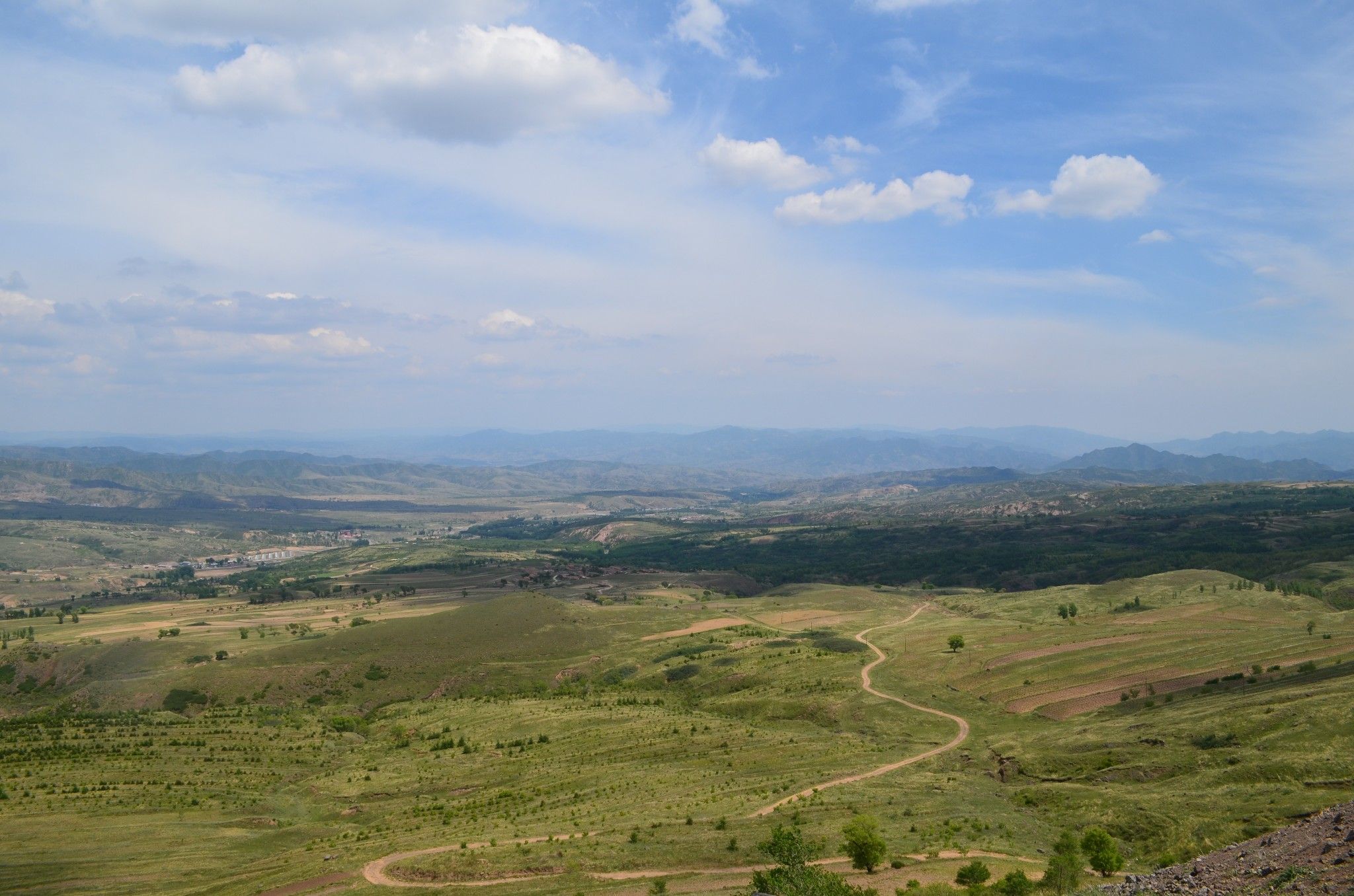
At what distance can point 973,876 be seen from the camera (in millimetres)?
41969

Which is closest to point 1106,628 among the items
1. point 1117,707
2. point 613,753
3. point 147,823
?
point 1117,707

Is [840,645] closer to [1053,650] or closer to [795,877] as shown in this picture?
[1053,650]

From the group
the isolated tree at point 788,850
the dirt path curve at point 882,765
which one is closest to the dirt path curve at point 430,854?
the dirt path curve at point 882,765

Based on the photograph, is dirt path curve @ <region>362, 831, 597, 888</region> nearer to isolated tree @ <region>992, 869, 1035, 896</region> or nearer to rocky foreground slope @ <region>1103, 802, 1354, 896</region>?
isolated tree @ <region>992, 869, 1035, 896</region>

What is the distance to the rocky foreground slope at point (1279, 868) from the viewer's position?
29250mm

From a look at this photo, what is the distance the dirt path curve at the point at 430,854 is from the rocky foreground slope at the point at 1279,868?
34366 mm

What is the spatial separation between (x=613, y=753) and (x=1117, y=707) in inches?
2119

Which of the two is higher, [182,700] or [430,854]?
[430,854]

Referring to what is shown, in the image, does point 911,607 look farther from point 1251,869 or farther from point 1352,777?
point 1251,869

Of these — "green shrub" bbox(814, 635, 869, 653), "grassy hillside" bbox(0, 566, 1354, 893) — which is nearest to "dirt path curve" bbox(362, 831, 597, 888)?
"grassy hillside" bbox(0, 566, 1354, 893)

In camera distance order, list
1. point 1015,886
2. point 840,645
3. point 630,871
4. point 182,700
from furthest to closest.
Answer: point 840,645
point 182,700
point 630,871
point 1015,886

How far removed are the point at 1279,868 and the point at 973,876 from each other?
14785mm

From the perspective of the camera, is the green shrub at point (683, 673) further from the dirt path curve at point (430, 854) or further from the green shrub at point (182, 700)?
the green shrub at point (182, 700)

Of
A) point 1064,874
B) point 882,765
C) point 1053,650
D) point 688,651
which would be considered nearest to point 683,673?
point 688,651
